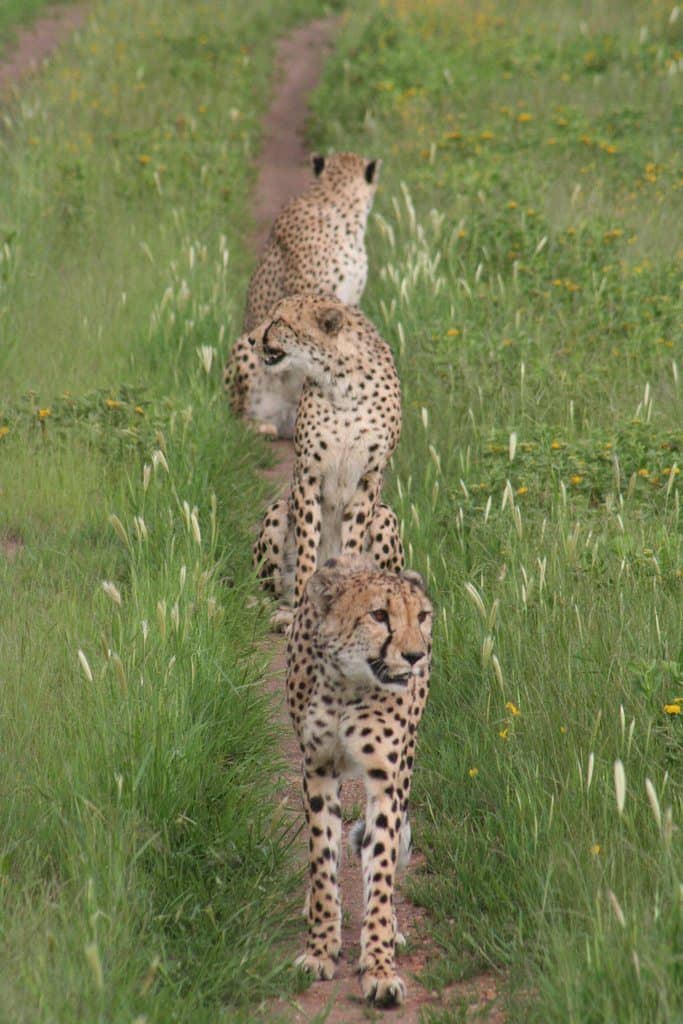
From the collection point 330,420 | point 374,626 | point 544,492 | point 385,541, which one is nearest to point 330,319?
point 330,420

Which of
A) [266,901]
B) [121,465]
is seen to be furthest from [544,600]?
[121,465]

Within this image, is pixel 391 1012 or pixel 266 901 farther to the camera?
pixel 266 901

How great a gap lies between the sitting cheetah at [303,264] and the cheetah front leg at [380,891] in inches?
168

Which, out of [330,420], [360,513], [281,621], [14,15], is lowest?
[281,621]

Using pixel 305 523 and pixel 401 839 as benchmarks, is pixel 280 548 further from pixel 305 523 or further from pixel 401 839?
pixel 401 839

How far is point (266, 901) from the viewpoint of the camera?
4445 millimetres

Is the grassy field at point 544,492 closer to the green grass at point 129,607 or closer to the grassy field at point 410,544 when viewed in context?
the grassy field at point 410,544

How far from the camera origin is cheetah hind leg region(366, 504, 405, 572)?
6.43m

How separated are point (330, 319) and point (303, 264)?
2.35 m

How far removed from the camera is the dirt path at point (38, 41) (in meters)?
15.9

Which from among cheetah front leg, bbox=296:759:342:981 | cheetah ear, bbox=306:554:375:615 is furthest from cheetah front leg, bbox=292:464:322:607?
cheetah front leg, bbox=296:759:342:981

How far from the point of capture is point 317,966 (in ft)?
13.8

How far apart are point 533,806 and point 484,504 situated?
8.12ft

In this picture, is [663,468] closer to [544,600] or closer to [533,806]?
[544,600]
